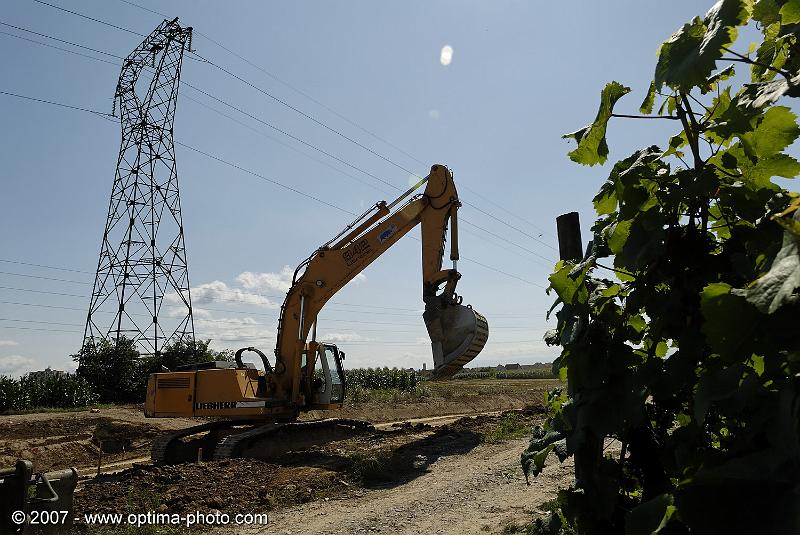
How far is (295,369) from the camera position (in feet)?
46.4

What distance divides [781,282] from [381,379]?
139 feet

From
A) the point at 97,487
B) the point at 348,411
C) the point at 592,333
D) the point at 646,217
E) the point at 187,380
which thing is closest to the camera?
the point at 646,217

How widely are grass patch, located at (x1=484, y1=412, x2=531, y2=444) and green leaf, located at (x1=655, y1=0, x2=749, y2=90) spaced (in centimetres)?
1264

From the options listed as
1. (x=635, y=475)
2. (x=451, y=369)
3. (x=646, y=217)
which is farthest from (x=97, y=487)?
(x=646, y=217)

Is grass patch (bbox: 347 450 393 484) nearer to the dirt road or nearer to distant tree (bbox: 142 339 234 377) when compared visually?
the dirt road

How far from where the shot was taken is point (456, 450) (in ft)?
41.4

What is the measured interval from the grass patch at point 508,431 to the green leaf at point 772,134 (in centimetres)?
1239

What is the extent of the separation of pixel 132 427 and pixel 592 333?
801 inches

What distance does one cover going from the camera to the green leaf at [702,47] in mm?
1239

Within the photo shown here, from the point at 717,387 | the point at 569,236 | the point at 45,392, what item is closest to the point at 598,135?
the point at 717,387

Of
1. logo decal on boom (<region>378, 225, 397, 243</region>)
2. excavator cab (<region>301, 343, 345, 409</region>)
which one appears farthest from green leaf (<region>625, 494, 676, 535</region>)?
excavator cab (<region>301, 343, 345, 409</region>)

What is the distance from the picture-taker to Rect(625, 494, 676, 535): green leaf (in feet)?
4.01

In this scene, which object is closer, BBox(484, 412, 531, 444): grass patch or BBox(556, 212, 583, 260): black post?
BBox(556, 212, 583, 260): black post

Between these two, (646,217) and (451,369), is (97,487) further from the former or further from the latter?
(646,217)
